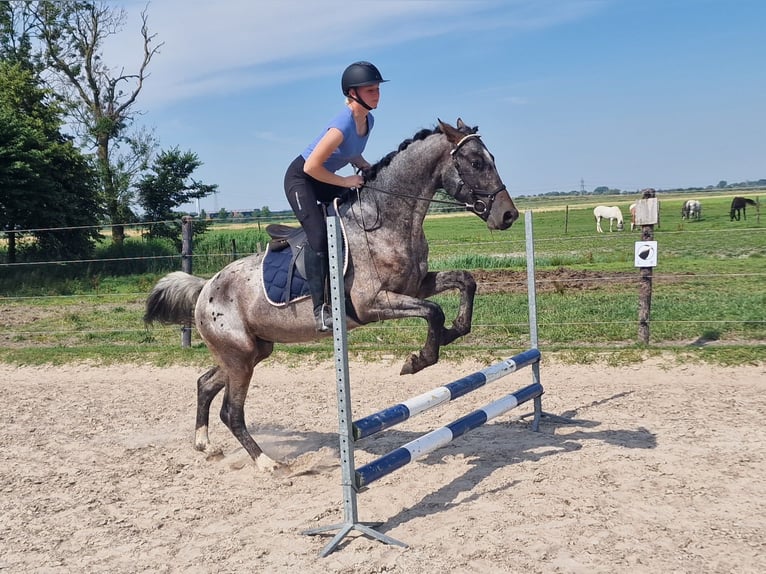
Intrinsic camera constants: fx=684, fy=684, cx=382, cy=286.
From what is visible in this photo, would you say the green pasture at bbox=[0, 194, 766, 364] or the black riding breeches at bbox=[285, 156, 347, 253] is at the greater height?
the black riding breeches at bbox=[285, 156, 347, 253]

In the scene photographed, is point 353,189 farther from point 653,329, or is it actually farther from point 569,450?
point 653,329

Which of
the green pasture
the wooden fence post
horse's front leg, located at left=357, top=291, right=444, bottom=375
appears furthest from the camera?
the green pasture

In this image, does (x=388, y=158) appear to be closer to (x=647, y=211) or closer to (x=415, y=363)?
(x=415, y=363)

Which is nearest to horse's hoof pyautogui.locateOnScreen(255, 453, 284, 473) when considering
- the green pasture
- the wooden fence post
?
the green pasture

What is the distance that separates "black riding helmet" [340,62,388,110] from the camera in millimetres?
4395

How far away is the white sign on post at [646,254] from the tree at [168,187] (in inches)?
838

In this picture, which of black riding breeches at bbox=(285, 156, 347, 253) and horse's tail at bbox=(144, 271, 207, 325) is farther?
horse's tail at bbox=(144, 271, 207, 325)

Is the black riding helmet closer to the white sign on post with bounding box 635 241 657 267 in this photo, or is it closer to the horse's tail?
the horse's tail

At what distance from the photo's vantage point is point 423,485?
4.71 meters

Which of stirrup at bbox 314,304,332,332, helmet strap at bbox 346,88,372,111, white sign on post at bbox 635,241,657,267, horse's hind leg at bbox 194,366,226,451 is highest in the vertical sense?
helmet strap at bbox 346,88,372,111

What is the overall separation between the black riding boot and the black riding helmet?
1126 millimetres

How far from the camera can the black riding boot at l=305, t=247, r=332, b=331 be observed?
484cm

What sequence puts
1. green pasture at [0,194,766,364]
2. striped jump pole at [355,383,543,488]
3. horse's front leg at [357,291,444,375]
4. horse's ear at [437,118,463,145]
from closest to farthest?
striped jump pole at [355,383,543,488], horse's front leg at [357,291,444,375], horse's ear at [437,118,463,145], green pasture at [0,194,766,364]

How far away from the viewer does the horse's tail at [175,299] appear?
619cm
